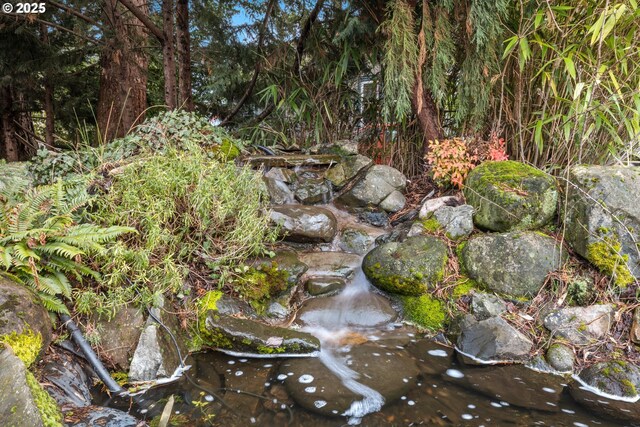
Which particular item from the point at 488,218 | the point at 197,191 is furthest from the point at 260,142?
the point at 488,218

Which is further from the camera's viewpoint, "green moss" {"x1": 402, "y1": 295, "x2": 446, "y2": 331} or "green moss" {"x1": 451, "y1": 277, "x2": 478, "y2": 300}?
"green moss" {"x1": 451, "y1": 277, "x2": 478, "y2": 300}

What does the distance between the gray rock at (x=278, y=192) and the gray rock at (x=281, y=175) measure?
70 mm

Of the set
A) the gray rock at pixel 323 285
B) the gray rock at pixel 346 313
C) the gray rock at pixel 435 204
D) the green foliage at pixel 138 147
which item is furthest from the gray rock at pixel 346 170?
the gray rock at pixel 346 313

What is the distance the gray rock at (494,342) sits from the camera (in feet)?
9.16

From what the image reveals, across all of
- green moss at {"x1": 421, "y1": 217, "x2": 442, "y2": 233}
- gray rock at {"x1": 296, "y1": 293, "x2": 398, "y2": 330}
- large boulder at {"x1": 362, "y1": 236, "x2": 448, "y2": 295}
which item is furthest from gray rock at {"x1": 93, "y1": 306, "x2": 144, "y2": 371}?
green moss at {"x1": 421, "y1": 217, "x2": 442, "y2": 233}

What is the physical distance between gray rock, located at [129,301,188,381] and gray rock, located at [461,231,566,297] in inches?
103

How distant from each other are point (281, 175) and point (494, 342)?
3249 millimetres

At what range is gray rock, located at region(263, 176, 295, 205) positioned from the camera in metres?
4.68

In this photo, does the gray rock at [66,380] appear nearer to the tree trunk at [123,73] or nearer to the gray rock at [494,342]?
the gray rock at [494,342]

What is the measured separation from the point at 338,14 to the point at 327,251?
4.06 m

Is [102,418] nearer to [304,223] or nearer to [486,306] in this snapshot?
[304,223]

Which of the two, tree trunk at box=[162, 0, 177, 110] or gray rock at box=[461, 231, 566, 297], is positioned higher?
tree trunk at box=[162, 0, 177, 110]

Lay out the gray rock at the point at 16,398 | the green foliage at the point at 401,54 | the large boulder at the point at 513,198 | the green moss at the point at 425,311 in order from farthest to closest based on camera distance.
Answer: the green foliage at the point at 401,54 < the large boulder at the point at 513,198 < the green moss at the point at 425,311 < the gray rock at the point at 16,398

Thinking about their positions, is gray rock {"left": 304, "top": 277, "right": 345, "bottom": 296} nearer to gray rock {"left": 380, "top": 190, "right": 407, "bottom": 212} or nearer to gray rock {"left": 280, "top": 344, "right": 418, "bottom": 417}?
gray rock {"left": 280, "top": 344, "right": 418, "bottom": 417}
